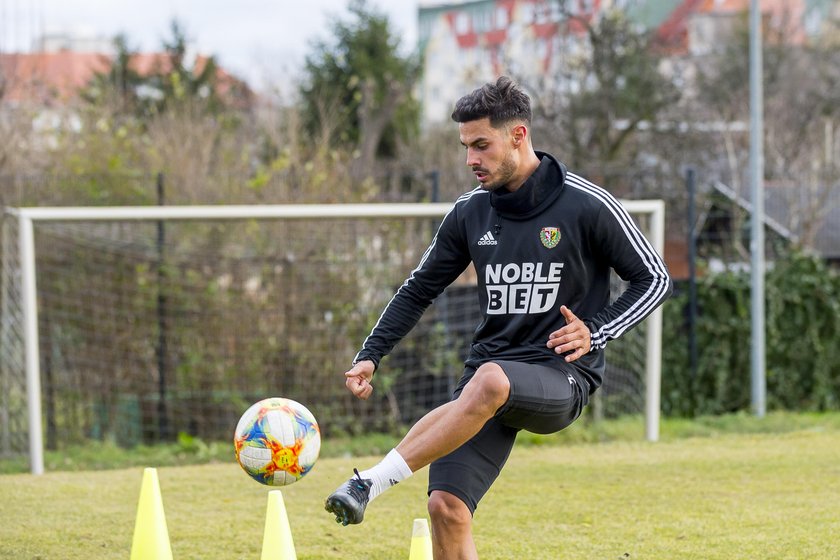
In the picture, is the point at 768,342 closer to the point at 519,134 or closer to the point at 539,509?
the point at 539,509

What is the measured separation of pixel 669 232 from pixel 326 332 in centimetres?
431

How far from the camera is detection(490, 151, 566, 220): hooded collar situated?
503 cm

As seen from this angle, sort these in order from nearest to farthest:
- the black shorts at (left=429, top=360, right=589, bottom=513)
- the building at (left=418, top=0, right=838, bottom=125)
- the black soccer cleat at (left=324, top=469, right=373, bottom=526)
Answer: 1. the black soccer cleat at (left=324, top=469, right=373, bottom=526)
2. the black shorts at (left=429, top=360, right=589, bottom=513)
3. the building at (left=418, top=0, right=838, bottom=125)

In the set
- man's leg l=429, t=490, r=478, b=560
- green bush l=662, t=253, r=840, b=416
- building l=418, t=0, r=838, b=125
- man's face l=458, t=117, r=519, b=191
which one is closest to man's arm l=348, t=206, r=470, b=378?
man's face l=458, t=117, r=519, b=191

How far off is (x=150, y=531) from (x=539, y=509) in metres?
2.88

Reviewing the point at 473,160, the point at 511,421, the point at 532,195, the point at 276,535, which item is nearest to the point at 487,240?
the point at 532,195

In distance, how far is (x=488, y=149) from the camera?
194 inches

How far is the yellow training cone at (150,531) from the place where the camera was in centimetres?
540

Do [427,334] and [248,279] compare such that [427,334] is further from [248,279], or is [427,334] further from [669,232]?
[669,232]

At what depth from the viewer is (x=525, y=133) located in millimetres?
5062

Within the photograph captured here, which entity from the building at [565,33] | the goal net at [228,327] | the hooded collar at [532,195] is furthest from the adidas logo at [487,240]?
the building at [565,33]

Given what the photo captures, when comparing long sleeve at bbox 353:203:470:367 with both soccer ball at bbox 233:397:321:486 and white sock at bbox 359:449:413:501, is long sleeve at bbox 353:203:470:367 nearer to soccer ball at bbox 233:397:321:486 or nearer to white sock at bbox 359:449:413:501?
soccer ball at bbox 233:397:321:486

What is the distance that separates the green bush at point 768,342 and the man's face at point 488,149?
7.74m

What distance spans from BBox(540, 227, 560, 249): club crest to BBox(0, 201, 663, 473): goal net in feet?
19.4
